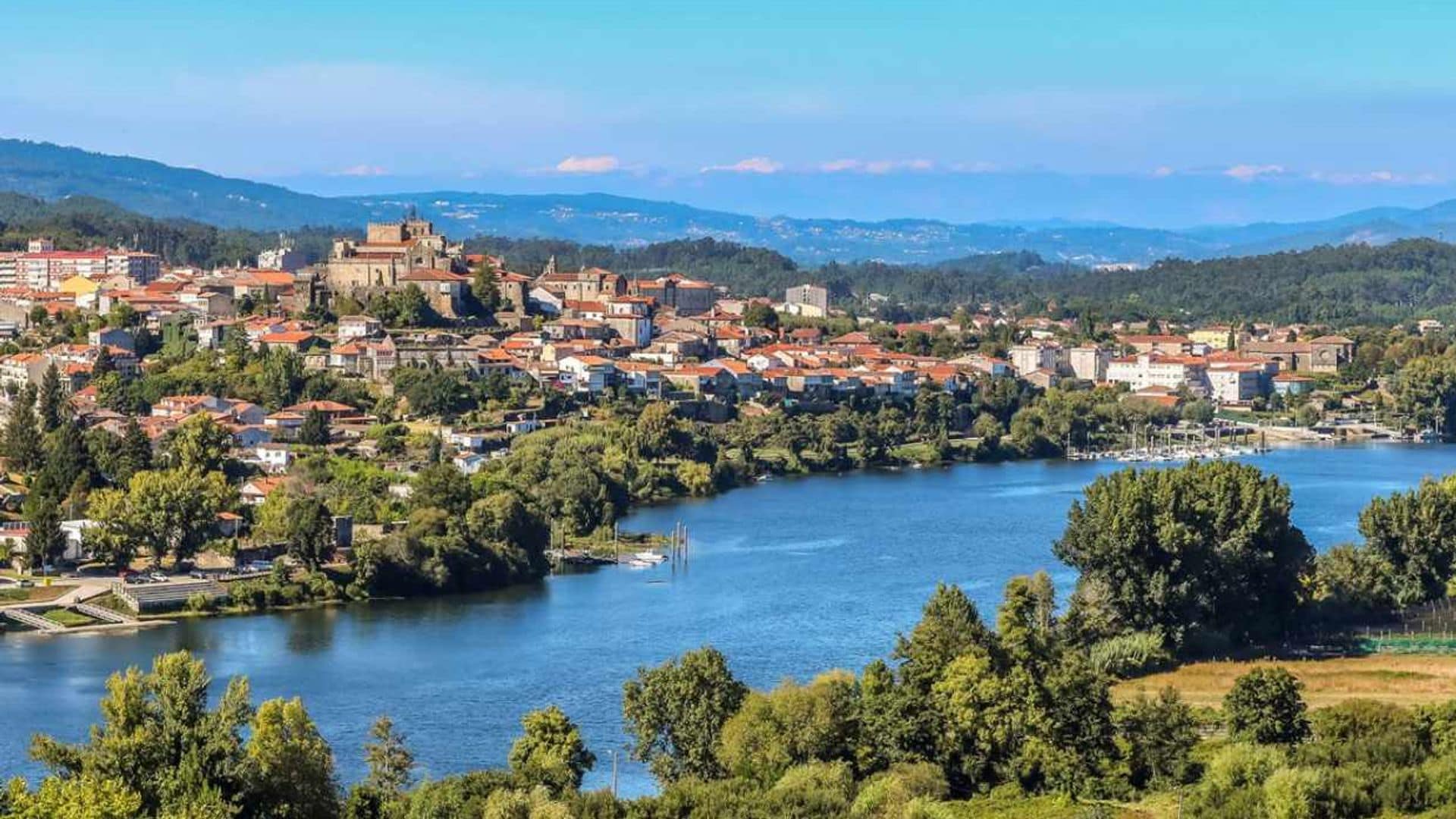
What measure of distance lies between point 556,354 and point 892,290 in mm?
40583

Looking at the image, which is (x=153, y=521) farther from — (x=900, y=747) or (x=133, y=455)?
(x=900, y=747)

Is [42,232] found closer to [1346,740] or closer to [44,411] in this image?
[44,411]

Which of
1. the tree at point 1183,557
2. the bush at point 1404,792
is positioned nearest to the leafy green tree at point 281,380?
the tree at point 1183,557

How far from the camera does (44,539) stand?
60.1 ft

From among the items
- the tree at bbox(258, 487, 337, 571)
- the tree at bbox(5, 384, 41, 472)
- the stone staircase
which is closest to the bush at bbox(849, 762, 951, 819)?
the stone staircase

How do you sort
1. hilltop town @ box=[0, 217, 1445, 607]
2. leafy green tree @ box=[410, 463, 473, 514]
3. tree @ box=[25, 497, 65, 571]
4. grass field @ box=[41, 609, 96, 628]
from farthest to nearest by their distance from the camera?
1. hilltop town @ box=[0, 217, 1445, 607]
2. leafy green tree @ box=[410, 463, 473, 514]
3. tree @ box=[25, 497, 65, 571]
4. grass field @ box=[41, 609, 96, 628]

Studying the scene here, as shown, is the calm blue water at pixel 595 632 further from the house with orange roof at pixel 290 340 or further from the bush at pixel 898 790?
the house with orange roof at pixel 290 340

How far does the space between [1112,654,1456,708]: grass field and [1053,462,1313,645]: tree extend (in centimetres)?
67

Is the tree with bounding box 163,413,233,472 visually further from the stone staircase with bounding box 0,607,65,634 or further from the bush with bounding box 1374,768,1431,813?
the bush with bounding box 1374,768,1431,813

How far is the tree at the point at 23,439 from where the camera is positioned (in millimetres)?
22234

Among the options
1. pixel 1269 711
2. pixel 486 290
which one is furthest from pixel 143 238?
pixel 1269 711

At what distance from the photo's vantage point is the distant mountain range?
11506cm

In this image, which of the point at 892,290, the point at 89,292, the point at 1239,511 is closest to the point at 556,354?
the point at 89,292

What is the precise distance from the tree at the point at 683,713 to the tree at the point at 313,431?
13.3 m
